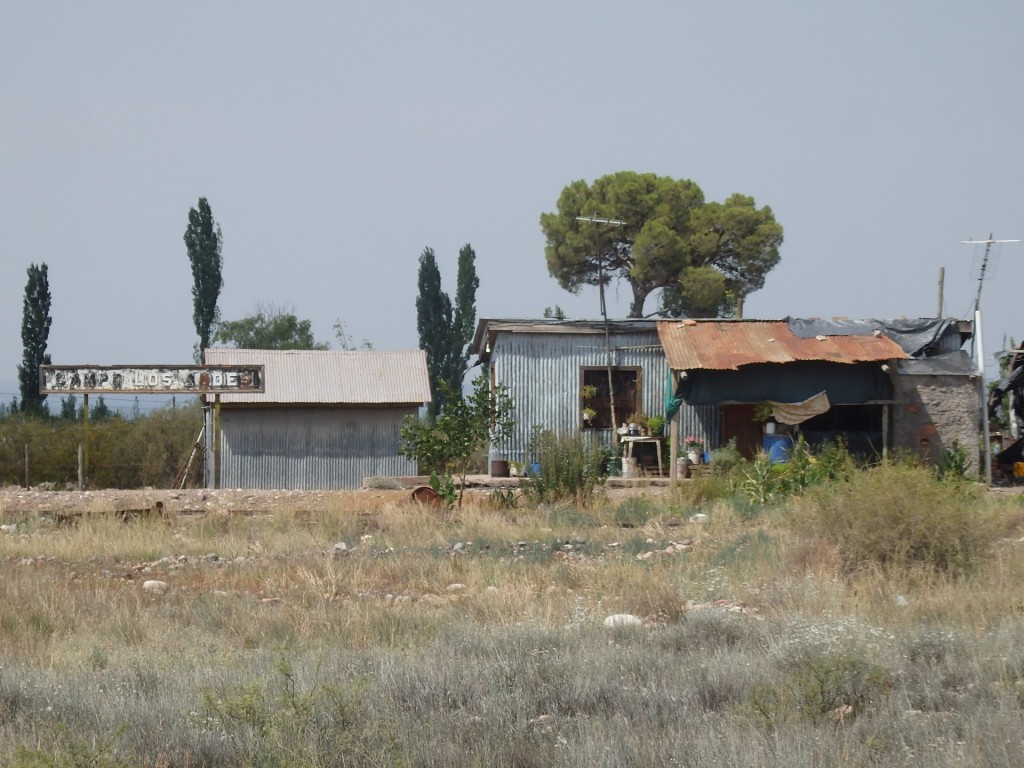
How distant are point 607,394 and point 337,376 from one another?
820 cm

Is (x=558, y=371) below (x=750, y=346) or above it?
below

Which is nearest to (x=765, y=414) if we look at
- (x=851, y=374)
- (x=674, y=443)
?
(x=851, y=374)

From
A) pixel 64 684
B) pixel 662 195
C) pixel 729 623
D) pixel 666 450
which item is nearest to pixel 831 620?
pixel 729 623

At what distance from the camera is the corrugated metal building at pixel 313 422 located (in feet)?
96.4

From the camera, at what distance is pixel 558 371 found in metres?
25.4

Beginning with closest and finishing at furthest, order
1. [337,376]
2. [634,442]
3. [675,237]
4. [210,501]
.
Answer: [210,501] → [634,442] → [337,376] → [675,237]

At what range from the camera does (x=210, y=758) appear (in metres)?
5.10

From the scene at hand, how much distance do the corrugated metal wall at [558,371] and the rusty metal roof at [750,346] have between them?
104 cm

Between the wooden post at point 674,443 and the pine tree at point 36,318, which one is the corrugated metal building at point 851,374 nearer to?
the wooden post at point 674,443

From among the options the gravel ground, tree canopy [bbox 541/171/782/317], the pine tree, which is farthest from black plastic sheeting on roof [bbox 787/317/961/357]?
the pine tree

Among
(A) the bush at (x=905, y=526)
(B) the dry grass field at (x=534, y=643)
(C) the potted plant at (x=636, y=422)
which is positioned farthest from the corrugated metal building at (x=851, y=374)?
(A) the bush at (x=905, y=526)

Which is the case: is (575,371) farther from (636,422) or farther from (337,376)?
(337,376)

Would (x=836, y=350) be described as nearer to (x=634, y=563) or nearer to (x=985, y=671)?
(x=634, y=563)

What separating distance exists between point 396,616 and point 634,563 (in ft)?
10.8
